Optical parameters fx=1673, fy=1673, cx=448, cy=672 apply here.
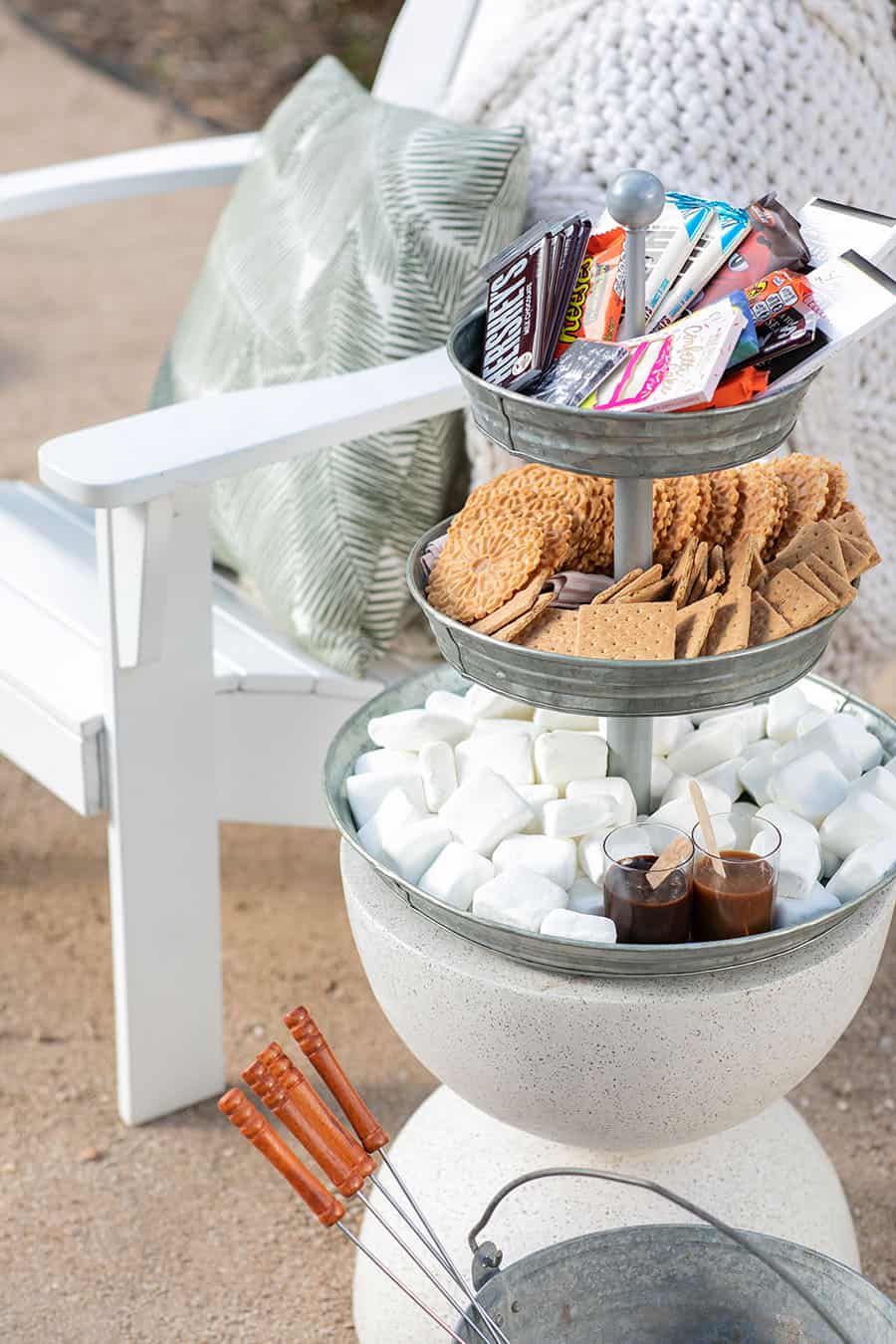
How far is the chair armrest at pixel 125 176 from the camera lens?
→ 7.30 feet

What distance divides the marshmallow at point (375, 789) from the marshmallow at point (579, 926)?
19cm

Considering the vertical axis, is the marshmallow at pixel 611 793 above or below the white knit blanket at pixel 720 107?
below

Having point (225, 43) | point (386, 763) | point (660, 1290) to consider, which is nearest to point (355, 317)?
point (386, 763)

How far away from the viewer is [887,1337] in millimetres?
1209

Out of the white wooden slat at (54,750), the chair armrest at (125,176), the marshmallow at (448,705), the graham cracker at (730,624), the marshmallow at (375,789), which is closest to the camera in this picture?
the graham cracker at (730,624)

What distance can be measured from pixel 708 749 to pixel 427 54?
1.31 m

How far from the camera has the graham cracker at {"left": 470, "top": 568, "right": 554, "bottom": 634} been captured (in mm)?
1201

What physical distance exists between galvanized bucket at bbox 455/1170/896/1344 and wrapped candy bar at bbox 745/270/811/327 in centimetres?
64

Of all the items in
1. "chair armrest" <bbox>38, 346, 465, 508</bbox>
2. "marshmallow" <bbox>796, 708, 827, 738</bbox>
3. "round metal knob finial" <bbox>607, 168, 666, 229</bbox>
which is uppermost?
"round metal knob finial" <bbox>607, 168, 666, 229</bbox>

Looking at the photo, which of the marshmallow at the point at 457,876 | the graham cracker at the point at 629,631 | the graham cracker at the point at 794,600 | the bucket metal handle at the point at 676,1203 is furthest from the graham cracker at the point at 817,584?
the bucket metal handle at the point at 676,1203

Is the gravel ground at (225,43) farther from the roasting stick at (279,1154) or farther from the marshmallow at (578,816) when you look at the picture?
the roasting stick at (279,1154)

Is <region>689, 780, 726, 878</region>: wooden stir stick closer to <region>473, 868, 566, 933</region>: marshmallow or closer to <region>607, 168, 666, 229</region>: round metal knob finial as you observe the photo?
<region>473, 868, 566, 933</region>: marshmallow

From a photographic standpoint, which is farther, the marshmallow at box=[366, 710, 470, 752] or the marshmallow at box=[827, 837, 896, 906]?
the marshmallow at box=[366, 710, 470, 752]

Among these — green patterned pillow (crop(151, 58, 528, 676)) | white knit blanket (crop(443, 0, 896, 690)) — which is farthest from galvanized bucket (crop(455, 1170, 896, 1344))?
white knit blanket (crop(443, 0, 896, 690))
